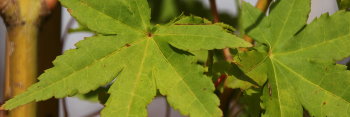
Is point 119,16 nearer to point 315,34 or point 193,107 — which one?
point 193,107

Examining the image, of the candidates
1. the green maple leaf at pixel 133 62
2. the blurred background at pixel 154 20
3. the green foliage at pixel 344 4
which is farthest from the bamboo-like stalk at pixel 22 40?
the green foliage at pixel 344 4

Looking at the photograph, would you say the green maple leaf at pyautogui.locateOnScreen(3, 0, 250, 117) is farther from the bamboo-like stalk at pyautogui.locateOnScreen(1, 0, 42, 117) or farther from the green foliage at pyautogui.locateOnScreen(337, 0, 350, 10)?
the green foliage at pyautogui.locateOnScreen(337, 0, 350, 10)

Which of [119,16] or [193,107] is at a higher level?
[119,16]

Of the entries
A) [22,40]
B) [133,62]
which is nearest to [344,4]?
[133,62]

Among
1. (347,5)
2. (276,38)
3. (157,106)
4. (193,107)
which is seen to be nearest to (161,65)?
(193,107)

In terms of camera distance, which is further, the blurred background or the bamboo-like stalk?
the blurred background

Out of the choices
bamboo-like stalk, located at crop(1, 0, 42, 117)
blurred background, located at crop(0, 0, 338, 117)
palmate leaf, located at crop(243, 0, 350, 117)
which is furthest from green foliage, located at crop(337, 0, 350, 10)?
bamboo-like stalk, located at crop(1, 0, 42, 117)

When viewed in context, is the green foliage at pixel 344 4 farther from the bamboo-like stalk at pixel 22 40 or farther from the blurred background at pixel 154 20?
the bamboo-like stalk at pixel 22 40
